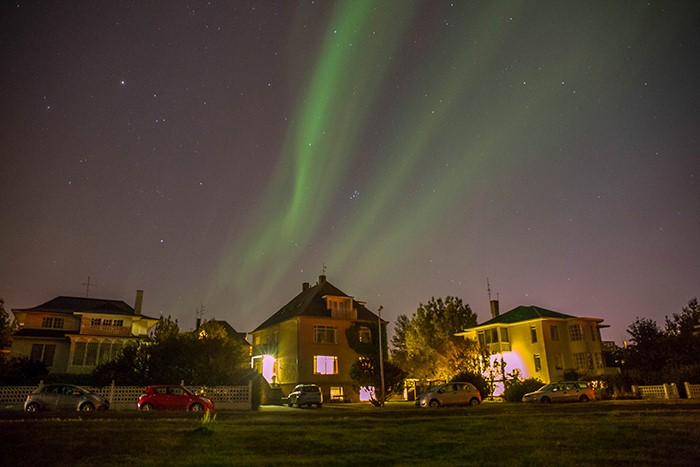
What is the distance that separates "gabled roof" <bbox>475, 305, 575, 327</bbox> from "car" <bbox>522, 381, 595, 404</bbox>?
1680 centimetres

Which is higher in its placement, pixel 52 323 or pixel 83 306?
pixel 83 306

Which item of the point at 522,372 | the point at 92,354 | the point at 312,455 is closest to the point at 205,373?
the point at 92,354

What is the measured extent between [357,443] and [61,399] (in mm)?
22382

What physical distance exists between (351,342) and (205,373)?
2108 cm

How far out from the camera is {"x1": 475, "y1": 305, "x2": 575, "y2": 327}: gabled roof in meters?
55.7

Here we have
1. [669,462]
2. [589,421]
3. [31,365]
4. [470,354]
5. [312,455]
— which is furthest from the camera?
[470,354]

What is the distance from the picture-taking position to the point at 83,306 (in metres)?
56.2

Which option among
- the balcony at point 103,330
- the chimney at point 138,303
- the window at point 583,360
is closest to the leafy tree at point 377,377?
the window at point 583,360

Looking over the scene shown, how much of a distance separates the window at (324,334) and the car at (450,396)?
18458 millimetres

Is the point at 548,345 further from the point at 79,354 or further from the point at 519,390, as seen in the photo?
the point at 79,354

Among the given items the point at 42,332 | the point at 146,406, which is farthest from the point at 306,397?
the point at 42,332

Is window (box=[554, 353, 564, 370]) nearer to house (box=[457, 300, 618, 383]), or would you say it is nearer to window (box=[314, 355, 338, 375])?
house (box=[457, 300, 618, 383])

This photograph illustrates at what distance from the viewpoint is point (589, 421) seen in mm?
16672

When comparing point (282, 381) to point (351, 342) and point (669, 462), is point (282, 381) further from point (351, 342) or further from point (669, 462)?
point (669, 462)
